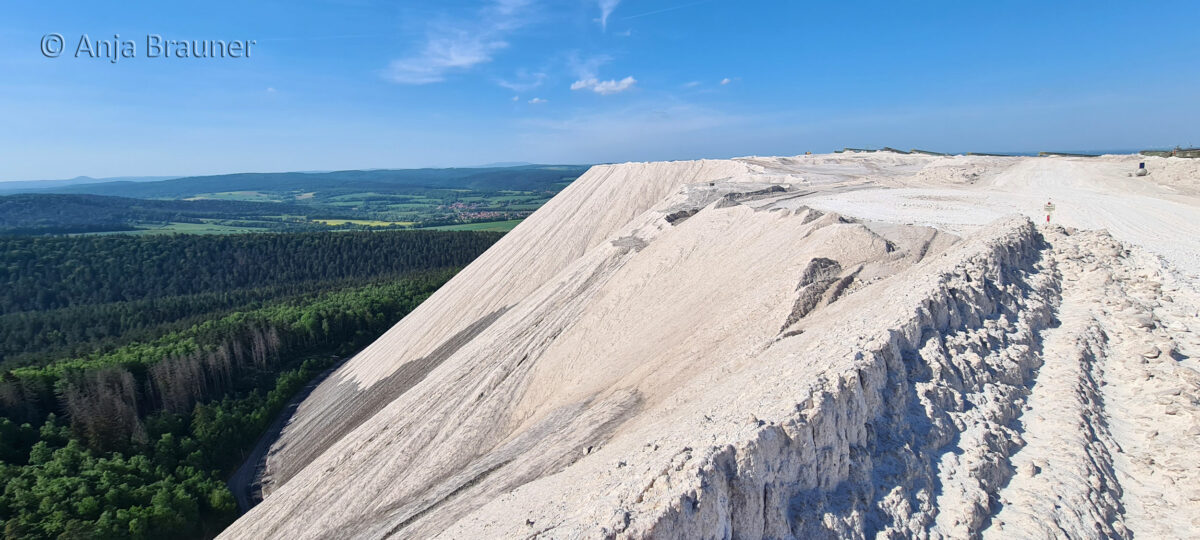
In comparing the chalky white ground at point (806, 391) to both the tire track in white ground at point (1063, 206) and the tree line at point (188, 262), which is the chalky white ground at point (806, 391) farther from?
the tree line at point (188, 262)

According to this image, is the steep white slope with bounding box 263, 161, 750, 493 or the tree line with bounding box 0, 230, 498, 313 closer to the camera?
the steep white slope with bounding box 263, 161, 750, 493

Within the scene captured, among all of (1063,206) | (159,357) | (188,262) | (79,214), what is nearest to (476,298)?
(159,357)

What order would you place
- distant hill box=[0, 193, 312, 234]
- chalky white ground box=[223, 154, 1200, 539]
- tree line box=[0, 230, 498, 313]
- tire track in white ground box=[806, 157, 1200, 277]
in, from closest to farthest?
chalky white ground box=[223, 154, 1200, 539] < tire track in white ground box=[806, 157, 1200, 277] < tree line box=[0, 230, 498, 313] < distant hill box=[0, 193, 312, 234]

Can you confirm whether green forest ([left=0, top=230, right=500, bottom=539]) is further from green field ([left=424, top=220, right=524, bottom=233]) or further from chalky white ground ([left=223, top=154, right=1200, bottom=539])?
green field ([left=424, top=220, right=524, bottom=233])

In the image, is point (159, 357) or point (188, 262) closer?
point (159, 357)

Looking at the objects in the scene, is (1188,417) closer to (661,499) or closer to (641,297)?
(661,499)

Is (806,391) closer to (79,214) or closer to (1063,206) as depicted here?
(1063,206)

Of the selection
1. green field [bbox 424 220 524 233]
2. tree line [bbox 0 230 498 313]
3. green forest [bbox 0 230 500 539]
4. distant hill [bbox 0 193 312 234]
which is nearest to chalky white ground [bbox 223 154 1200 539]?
green forest [bbox 0 230 500 539]
